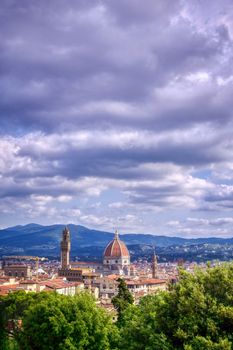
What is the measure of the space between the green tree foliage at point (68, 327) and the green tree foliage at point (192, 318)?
816cm

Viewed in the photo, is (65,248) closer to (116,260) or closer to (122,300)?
(116,260)

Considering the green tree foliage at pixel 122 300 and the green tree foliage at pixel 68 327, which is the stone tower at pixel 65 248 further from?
the green tree foliage at pixel 68 327

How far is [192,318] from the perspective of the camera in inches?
816

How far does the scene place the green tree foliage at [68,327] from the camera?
31.1 metres

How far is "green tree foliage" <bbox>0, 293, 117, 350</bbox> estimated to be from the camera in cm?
3114

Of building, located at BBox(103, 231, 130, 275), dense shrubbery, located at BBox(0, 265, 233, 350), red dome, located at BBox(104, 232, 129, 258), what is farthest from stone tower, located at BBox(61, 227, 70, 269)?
dense shrubbery, located at BBox(0, 265, 233, 350)

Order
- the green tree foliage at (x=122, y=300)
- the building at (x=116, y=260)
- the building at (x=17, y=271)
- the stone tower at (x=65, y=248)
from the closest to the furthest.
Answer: the green tree foliage at (x=122, y=300), the building at (x=17, y=271), the stone tower at (x=65, y=248), the building at (x=116, y=260)

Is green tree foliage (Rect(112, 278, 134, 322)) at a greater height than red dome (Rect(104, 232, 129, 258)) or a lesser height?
lesser

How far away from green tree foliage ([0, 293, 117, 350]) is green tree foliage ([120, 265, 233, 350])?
8.16m

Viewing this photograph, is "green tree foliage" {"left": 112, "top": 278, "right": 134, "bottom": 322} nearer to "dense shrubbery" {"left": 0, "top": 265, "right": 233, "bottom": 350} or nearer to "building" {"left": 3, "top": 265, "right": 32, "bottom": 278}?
"dense shrubbery" {"left": 0, "top": 265, "right": 233, "bottom": 350}

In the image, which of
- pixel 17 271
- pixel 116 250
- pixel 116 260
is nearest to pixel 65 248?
pixel 17 271

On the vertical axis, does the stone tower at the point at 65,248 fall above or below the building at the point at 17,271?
above

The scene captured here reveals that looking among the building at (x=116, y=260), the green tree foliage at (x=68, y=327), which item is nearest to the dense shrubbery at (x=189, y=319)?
the green tree foliage at (x=68, y=327)

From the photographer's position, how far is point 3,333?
38719 mm
